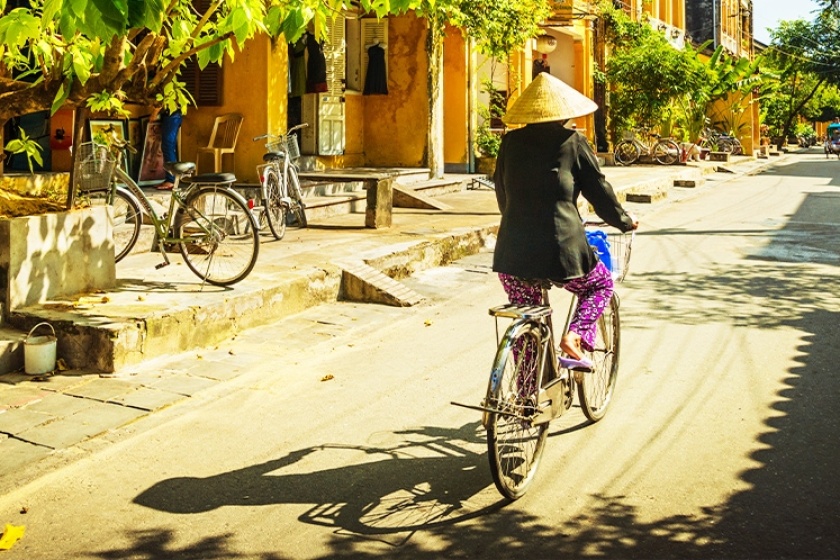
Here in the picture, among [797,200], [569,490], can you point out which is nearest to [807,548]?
[569,490]

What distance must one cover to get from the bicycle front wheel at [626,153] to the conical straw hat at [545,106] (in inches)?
1045

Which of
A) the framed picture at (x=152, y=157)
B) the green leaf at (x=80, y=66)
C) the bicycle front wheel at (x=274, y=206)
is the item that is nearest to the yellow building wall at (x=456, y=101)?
the framed picture at (x=152, y=157)

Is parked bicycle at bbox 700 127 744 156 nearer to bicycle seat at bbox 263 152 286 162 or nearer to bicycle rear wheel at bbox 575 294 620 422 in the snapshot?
bicycle seat at bbox 263 152 286 162

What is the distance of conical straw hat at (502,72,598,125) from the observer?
4684 millimetres

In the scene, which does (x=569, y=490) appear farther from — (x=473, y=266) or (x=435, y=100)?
(x=435, y=100)

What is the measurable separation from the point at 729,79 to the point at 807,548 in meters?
32.7

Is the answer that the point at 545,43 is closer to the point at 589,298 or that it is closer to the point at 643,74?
the point at 643,74

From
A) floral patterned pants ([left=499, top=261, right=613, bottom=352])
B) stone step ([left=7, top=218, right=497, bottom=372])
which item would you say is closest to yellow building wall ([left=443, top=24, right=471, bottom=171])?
stone step ([left=7, top=218, right=497, bottom=372])

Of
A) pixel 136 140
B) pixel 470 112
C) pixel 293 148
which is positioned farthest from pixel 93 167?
pixel 470 112

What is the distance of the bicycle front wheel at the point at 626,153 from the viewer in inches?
1208

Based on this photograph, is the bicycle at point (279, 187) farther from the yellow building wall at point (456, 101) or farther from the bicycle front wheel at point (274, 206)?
the yellow building wall at point (456, 101)

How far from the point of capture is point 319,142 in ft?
57.0

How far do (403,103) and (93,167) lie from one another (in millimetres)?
11298

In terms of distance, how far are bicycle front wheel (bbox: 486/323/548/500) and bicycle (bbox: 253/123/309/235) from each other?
691 centimetres
